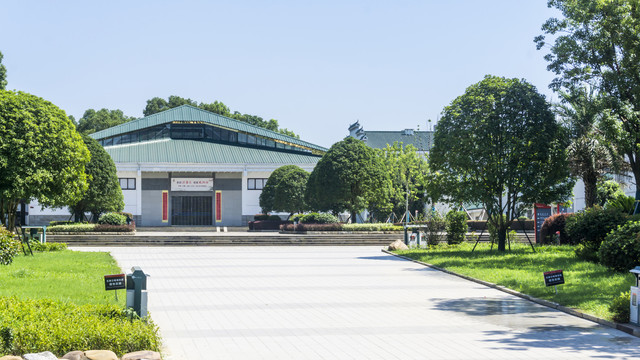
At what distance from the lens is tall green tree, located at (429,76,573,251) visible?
21.8 meters

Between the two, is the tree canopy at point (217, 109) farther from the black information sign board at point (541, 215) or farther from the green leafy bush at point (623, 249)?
the green leafy bush at point (623, 249)

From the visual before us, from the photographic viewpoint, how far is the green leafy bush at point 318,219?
120 ft

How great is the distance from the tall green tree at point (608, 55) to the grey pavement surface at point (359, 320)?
7.50m

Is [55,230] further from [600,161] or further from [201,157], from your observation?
[600,161]

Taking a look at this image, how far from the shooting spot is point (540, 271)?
16.9 metres

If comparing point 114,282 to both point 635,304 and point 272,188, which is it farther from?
point 272,188

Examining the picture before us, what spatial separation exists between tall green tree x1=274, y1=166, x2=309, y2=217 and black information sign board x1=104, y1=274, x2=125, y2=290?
3603 cm

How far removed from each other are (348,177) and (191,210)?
24.4 m

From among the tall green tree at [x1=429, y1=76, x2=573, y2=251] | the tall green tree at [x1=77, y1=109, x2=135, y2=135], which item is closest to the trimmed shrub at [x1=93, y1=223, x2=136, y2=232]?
the tall green tree at [x1=429, y1=76, x2=573, y2=251]

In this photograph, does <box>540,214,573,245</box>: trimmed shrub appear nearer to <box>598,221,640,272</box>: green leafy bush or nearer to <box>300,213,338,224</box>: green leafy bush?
<box>598,221,640,272</box>: green leafy bush

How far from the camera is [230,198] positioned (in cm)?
5672

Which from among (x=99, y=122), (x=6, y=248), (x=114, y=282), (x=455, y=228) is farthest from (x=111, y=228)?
(x=99, y=122)

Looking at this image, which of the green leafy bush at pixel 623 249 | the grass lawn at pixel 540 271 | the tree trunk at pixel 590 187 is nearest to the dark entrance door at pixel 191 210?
the grass lawn at pixel 540 271

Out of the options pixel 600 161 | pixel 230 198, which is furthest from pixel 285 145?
pixel 600 161
